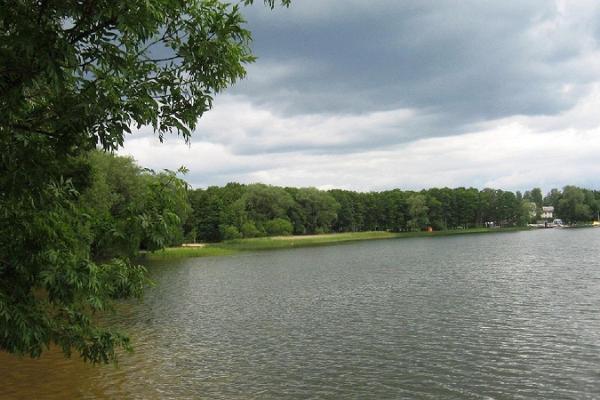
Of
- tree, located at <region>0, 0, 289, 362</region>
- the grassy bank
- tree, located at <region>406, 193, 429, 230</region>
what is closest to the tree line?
tree, located at <region>406, 193, 429, 230</region>

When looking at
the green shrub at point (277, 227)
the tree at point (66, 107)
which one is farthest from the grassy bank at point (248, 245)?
the tree at point (66, 107)

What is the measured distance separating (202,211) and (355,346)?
118 metres

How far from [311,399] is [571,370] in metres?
9.80

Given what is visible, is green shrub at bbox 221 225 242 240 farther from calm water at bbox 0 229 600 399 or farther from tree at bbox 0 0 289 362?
tree at bbox 0 0 289 362

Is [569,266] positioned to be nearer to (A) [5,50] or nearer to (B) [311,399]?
(B) [311,399]

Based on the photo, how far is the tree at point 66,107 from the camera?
5.55 metres

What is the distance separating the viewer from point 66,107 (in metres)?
6.74

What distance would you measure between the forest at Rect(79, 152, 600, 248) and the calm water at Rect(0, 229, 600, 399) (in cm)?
672

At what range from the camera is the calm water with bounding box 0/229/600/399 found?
55.7ft

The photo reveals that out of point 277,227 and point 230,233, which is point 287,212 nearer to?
point 277,227

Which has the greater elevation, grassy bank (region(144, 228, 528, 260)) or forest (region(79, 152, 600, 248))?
forest (region(79, 152, 600, 248))

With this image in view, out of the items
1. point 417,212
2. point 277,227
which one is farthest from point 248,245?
point 417,212

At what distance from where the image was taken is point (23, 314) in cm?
670

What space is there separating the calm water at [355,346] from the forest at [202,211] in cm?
672
